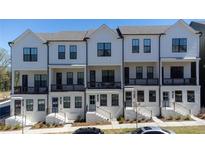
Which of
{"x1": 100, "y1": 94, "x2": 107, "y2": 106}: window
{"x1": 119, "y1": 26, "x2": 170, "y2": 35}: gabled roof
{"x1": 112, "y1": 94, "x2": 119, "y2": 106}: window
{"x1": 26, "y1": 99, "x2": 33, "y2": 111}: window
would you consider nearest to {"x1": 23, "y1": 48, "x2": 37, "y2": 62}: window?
{"x1": 26, "y1": 99, "x2": 33, "y2": 111}: window

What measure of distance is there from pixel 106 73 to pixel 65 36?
7.96ft

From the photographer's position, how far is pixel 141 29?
1213cm

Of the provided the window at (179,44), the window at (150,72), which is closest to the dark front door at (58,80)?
the window at (150,72)

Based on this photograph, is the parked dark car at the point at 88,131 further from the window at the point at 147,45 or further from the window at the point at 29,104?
the window at the point at 147,45

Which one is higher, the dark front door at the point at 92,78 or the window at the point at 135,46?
the window at the point at 135,46

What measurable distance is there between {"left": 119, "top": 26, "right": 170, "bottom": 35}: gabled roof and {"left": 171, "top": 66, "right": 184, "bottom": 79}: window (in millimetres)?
1765

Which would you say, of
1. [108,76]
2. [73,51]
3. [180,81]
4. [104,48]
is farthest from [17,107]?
[180,81]

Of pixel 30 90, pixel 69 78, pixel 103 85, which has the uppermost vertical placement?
pixel 69 78

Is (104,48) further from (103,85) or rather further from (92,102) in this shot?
(92,102)

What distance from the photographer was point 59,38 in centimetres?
1243

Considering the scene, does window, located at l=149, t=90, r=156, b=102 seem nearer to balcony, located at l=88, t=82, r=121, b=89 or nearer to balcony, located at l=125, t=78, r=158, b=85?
balcony, located at l=125, t=78, r=158, b=85

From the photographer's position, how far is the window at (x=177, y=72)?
1205 cm
